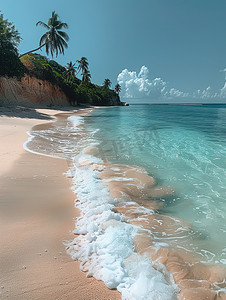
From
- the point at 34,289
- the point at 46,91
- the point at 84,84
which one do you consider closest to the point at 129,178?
the point at 34,289

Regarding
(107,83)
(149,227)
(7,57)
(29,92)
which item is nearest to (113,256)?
(149,227)

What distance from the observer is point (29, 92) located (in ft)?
94.7

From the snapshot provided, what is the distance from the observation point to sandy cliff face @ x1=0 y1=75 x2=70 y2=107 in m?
24.7

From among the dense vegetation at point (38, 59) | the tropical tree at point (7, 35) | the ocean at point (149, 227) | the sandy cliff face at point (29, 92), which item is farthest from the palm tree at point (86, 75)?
the ocean at point (149, 227)

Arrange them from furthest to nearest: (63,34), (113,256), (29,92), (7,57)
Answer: (63,34), (29,92), (7,57), (113,256)

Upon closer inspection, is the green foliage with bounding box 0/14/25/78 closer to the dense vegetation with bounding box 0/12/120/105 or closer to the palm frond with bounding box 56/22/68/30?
the dense vegetation with bounding box 0/12/120/105

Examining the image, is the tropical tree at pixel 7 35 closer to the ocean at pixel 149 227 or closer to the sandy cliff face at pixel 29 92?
the sandy cliff face at pixel 29 92

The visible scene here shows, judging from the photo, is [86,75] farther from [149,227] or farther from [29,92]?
[149,227]

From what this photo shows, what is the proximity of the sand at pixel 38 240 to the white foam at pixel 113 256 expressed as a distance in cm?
11

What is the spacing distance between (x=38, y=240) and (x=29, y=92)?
104ft

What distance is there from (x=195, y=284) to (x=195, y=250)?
2.07ft

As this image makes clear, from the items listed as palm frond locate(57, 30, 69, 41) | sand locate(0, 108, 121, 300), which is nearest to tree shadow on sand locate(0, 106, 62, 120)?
sand locate(0, 108, 121, 300)

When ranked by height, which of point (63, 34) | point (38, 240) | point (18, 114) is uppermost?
point (63, 34)

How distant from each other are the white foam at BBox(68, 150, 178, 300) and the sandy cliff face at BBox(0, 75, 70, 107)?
26.5 m
